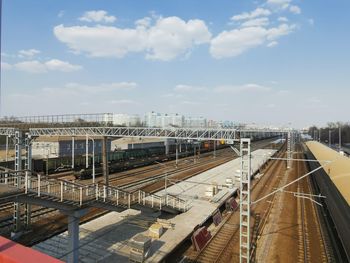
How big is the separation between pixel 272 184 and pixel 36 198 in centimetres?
3777

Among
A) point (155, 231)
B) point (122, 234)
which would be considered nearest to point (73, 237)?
point (122, 234)

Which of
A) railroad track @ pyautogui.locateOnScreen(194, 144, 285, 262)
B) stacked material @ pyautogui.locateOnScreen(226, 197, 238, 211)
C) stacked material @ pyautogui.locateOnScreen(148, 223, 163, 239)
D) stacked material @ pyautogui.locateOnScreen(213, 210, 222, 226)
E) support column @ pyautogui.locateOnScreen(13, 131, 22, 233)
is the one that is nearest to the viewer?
railroad track @ pyautogui.locateOnScreen(194, 144, 285, 262)

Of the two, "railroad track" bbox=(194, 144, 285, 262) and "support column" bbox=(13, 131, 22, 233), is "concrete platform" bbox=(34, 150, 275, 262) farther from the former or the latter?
"support column" bbox=(13, 131, 22, 233)

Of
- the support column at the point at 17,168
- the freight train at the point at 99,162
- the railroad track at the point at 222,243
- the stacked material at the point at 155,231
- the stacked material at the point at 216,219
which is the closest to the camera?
the railroad track at the point at 222,243

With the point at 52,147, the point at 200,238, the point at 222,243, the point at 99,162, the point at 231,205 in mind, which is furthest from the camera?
the point at 52,147

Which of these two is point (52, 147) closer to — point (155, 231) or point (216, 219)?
point (216, 219)

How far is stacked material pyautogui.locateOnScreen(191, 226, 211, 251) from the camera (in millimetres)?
20312

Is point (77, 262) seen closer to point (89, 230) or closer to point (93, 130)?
point (89, 230)

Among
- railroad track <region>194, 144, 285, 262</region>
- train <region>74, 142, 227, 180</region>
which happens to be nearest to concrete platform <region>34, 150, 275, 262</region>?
railroad track <region>194, 144, 285, 262</region>

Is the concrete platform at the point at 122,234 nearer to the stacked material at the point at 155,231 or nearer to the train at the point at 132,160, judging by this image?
the stacked material at the point at 155,231

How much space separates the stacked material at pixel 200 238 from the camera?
800 inches

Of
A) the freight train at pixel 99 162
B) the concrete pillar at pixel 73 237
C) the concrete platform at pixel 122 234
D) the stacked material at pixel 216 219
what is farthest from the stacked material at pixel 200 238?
the freight train at pixel 99 162

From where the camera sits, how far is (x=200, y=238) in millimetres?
21078

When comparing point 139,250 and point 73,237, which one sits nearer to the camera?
point 73,237
